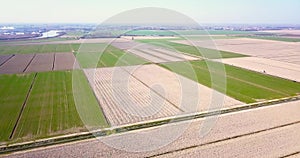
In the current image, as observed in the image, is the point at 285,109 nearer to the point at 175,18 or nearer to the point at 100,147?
the point at 175,18

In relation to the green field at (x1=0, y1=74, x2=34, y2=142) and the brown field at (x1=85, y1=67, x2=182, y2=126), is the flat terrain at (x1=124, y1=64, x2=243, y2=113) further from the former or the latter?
the green field at (x1=0, y1=74, x2=34, y2=142)

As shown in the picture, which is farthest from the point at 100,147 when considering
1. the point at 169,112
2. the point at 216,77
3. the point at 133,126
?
the point at 216,77

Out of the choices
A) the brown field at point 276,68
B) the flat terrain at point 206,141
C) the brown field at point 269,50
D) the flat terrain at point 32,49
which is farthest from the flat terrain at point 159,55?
the flat terrain at point 206,141

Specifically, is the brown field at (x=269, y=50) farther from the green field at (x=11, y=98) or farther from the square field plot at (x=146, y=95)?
the green field at (x=11, y=98)

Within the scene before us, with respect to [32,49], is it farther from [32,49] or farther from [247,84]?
[247,84]

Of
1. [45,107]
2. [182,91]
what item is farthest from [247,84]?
[45,107]
